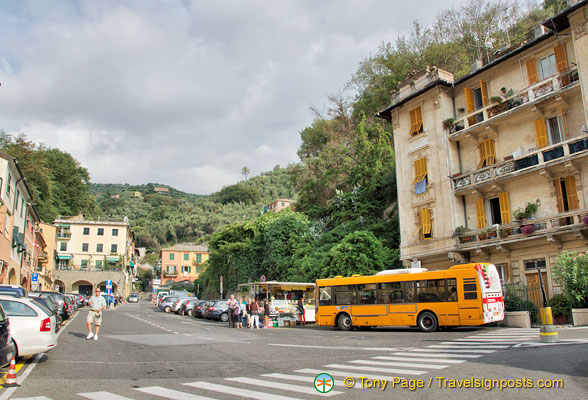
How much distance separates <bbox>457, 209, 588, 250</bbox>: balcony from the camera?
832 inches

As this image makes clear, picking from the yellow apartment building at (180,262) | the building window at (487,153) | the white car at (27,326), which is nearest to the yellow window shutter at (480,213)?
the building window at (487,153)

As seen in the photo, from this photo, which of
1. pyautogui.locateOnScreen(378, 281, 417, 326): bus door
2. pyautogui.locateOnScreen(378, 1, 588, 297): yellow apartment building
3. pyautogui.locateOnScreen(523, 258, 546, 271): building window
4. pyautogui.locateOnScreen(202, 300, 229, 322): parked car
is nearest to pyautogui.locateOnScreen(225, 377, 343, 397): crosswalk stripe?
pyautogui.locateOnScreen(378, 281, 417, 326): bus door

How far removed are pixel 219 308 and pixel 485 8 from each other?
111 feet

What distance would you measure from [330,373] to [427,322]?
11.5 meters

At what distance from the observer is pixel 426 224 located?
28.3 meters

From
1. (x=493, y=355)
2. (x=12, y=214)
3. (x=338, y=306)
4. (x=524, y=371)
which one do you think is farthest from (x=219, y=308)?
(x=524, y=371)

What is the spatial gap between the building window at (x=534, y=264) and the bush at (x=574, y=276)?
3280 mm

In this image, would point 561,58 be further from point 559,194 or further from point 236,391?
point 236,391

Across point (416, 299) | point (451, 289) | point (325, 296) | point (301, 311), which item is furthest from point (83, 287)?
point (451, 289)

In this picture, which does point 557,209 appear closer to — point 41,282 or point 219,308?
point 219,308

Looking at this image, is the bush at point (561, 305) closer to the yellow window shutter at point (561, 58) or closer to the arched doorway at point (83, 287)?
the yellow window shutter at point (561, 58)

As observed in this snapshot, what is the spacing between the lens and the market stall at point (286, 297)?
29.1m

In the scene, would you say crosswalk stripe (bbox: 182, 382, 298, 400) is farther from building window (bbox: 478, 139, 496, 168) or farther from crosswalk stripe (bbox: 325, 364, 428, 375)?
building window (bbox: 478, 139, 496, 168)

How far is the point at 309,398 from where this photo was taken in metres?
7.25
